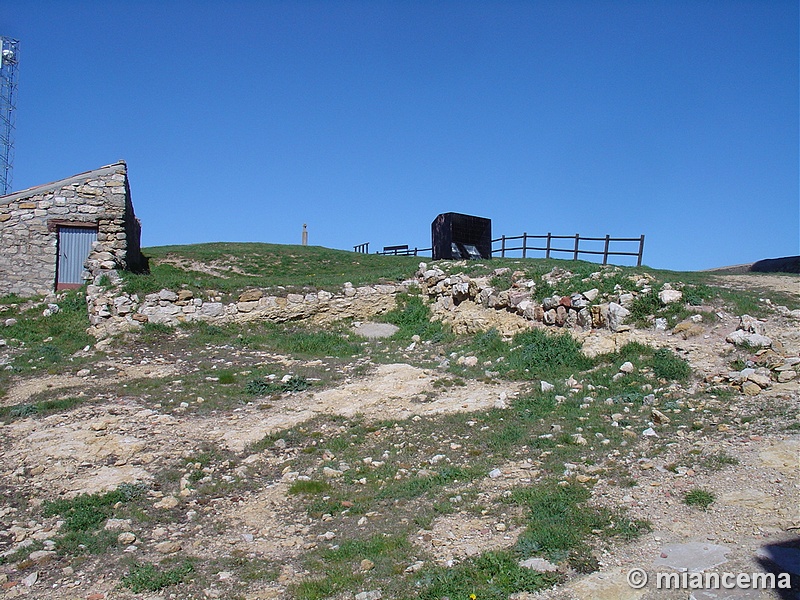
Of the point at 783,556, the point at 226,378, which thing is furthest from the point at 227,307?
the point at 783,556

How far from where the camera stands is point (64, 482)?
686cm

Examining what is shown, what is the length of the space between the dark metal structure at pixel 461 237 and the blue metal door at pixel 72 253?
11.5 meters

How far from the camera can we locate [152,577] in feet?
16.3

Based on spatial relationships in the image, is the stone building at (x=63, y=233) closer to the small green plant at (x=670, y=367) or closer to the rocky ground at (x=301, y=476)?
the rocky ground at (x=301, y=476)

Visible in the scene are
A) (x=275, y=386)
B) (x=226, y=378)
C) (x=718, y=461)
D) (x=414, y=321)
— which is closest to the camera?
(x=718, y=461)

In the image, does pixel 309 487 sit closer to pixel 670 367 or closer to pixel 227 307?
pixel 670 367

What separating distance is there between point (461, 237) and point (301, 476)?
14945 mm

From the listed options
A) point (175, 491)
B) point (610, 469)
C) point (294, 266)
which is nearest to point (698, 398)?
point (610, 469)

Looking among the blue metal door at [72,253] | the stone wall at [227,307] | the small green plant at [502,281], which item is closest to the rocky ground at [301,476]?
the stone wall at [227,307]

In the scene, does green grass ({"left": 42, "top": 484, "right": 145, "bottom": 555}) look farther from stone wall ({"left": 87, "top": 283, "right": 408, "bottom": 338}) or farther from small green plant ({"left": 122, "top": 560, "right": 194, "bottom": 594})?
stone wall ({"left": 87, "top": 283, "right": 408, "bottom": 338})

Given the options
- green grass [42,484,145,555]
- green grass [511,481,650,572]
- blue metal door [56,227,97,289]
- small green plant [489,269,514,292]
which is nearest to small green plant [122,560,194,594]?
green grass [42,484,145,555]

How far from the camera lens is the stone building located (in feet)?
53.0

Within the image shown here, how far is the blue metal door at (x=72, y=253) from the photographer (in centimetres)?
1656

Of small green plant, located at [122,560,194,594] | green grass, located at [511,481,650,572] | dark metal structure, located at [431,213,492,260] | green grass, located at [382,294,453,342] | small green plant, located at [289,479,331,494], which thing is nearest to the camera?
green grass, located at [511,481,650,572]
